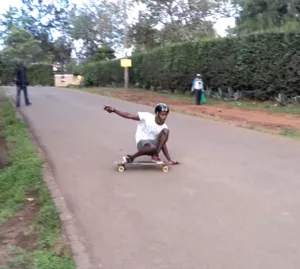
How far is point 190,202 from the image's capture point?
6238mm

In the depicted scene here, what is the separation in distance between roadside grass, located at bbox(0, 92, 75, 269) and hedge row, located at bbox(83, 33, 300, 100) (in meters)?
12.5

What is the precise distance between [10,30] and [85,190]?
57.8m

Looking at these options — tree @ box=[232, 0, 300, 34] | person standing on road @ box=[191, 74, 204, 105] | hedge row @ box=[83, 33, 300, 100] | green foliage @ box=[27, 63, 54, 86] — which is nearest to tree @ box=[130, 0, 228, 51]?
hedge row @ box=[83, 33, 300, 100]

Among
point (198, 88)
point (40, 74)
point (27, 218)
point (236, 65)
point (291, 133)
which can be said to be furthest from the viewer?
point (40, 74)

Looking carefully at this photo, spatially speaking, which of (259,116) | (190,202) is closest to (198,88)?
(259,116)

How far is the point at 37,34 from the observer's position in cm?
6769

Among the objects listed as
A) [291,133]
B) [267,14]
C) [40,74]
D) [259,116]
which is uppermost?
[267,14]

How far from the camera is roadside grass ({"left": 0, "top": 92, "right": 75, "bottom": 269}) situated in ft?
14.7

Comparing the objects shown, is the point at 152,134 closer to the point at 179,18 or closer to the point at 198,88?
the point at 198,88

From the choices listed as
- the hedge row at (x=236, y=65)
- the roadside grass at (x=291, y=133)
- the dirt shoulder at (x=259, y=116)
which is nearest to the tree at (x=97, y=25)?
the hedge row at (x=236, y=65)

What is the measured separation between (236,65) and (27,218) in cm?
1791

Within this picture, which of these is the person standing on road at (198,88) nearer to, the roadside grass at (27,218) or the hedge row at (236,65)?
the hedge row at (236,65)

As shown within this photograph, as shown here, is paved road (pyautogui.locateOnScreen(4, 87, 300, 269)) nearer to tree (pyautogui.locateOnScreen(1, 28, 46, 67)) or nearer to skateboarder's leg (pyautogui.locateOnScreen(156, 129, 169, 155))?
skateboarder's leg (pyautogui.locateOnScreen(156, 129, 169, 155))

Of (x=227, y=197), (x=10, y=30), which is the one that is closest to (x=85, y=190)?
(x=227, y=197)
